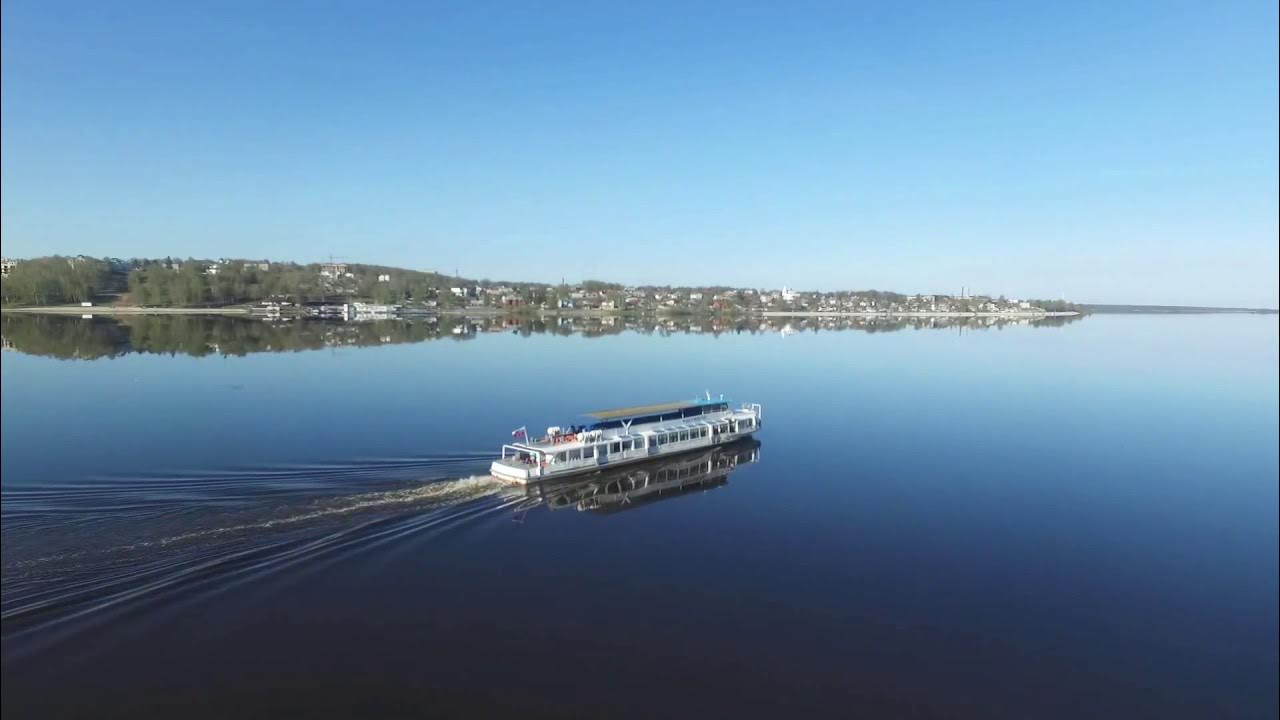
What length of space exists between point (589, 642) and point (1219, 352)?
129 metres

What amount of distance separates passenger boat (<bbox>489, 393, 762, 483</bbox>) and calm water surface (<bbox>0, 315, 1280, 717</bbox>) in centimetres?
148

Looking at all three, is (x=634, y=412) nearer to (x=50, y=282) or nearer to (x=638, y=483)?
(x=638, y=483)

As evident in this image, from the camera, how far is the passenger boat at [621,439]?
33.1m

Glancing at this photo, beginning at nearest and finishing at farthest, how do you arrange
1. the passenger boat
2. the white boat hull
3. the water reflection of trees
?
the white boat hull → the passenger boat → the water reflection of trees

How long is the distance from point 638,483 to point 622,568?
1156 cm

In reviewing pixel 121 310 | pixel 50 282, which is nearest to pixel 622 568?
pixel 50 282

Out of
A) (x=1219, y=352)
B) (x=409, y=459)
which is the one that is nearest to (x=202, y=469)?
(x=409, y=459)

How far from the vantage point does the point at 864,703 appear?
15.8m

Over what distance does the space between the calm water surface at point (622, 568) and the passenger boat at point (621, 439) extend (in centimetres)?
148

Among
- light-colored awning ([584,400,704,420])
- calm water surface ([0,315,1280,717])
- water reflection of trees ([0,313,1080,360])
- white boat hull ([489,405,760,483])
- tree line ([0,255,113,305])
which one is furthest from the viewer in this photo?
tree line ([0,255,113,305])

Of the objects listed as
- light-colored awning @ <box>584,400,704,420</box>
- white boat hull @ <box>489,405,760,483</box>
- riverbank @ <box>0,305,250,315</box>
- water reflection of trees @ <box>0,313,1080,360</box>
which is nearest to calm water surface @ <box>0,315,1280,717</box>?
white boat hull @ <box>489,405,760,483</box>

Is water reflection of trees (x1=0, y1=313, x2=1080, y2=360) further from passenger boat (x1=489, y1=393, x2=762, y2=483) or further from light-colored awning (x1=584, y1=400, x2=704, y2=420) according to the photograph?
passenger boat (x1=489, y1=393, x2=762, y2=483)

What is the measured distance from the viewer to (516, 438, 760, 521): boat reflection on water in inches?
1211

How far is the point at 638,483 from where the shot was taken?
34562 millimetres
